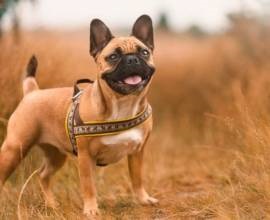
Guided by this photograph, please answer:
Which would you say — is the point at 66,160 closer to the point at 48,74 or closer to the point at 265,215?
the point at 48,74

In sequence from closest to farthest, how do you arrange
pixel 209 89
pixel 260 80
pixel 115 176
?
pixel 115 176
pixel 260 80
pixel 209 89

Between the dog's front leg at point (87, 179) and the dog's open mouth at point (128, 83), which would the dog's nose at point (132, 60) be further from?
the dog's front leg at point (87, 179)

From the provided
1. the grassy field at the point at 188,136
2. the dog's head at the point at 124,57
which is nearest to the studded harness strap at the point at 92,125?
the dog's head at the point at 124,57

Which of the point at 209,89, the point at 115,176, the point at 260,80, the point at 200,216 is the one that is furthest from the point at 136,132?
the point at 209,89

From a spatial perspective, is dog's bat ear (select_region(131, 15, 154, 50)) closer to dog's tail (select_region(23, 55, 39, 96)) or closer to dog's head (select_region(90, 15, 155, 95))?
dog's head (select_region(90, 15, 155, 95))

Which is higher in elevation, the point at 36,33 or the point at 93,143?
the point at 93,143

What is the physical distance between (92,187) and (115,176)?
6.56ft

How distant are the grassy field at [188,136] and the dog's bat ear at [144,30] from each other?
0.85 metres

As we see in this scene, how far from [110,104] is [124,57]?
1.28 feet

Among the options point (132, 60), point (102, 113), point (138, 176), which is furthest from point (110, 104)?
point (138, 176)

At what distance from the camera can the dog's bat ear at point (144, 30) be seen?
575cm

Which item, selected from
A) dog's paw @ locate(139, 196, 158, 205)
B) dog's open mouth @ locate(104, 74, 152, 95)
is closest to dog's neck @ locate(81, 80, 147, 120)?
dog's open mouth @ locate(104, 74, 152, 95)

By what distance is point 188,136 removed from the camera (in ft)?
35.6

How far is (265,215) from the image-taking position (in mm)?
4992
